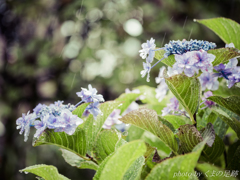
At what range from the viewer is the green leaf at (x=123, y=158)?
0.33m

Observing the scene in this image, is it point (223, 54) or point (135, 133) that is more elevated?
point (223, 54)

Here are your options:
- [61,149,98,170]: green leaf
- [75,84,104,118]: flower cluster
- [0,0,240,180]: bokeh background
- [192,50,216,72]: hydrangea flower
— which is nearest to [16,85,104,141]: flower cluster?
[75,84,104,118]: flower cluster

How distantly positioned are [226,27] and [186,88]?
305mm

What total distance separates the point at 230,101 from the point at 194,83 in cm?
9

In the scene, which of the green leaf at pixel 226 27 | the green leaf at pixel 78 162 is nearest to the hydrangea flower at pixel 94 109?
the green leaf at pixel 78 162

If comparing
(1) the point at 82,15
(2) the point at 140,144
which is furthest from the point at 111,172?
(1) the point at 82,15

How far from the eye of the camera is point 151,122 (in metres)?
0.47

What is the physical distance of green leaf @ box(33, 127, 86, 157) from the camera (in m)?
0.48

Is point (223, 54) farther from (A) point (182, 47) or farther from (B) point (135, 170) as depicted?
(B) point (135, 170)

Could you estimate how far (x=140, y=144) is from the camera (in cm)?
33

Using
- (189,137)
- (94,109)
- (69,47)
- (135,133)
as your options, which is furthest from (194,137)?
(69,47)

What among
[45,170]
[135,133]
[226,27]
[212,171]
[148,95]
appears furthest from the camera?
[148,95]

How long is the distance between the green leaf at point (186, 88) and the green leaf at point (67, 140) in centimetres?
23

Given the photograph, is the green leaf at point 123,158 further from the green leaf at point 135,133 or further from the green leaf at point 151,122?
the green leaf at point 135,133
